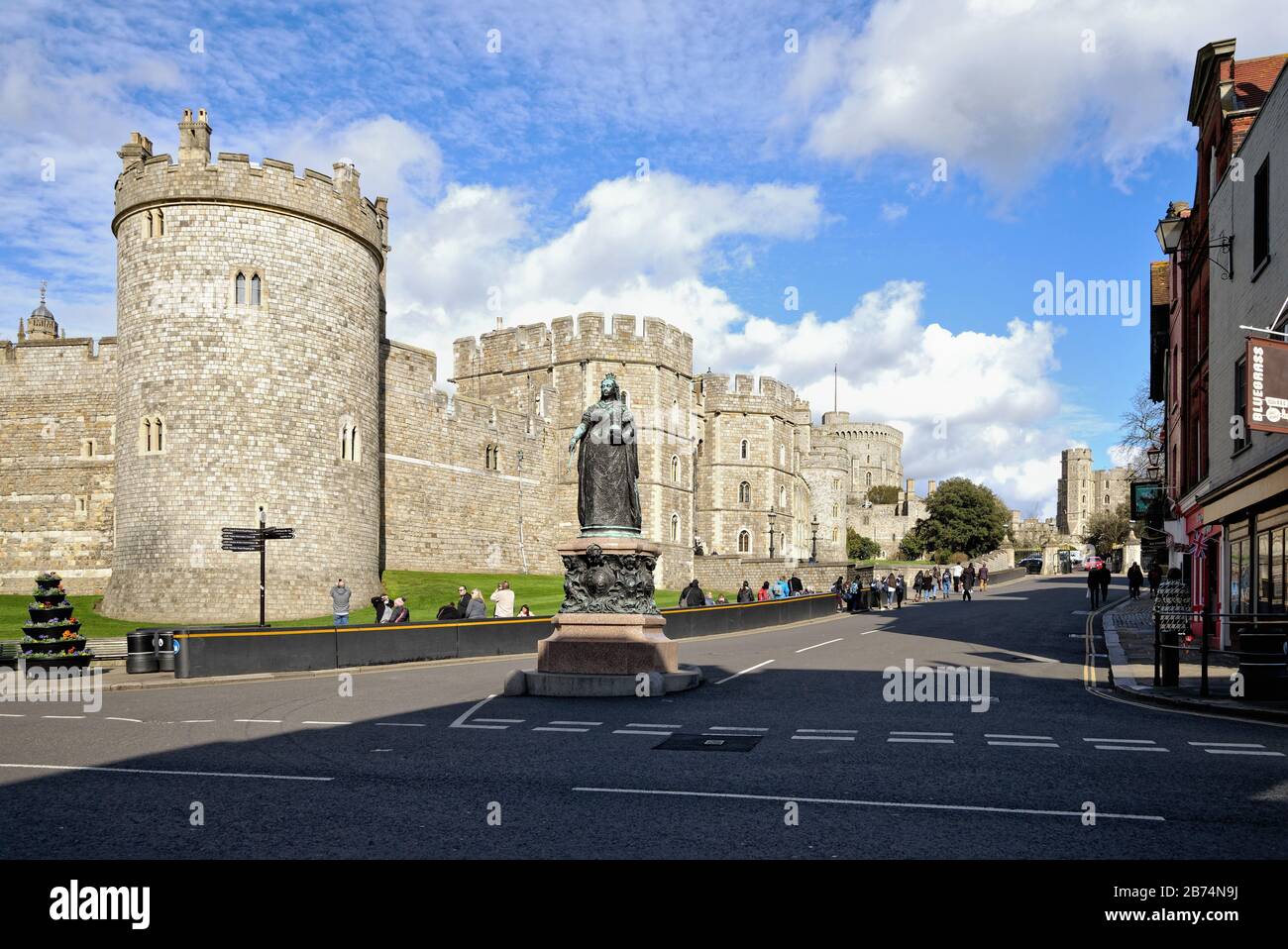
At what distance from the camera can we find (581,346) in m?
54.6

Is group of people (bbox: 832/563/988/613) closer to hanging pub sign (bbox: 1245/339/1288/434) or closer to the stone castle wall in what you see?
hanging pub sign (bbox: 1245/339/1288/434)

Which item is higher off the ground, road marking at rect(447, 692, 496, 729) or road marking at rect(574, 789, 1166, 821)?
road marking at rect(574, 789, 1166, 821)

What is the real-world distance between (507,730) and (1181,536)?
2436cm

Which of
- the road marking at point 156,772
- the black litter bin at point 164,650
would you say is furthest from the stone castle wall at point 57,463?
the road marking at point 156,772

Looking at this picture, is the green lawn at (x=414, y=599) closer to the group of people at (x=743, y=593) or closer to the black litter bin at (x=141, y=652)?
the group of people at (x=743, y=593)

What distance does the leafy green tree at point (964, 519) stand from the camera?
290ft

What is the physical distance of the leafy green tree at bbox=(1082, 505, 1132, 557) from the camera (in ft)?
323

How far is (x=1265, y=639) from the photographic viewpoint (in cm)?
1248

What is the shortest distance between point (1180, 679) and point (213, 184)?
28.3 metres

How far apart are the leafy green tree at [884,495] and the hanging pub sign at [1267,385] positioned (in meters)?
129

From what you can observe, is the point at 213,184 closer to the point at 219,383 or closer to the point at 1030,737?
the point at 219,383

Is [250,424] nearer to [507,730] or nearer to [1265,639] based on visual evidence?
[507,730]

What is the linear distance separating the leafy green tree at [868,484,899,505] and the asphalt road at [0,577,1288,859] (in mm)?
130493

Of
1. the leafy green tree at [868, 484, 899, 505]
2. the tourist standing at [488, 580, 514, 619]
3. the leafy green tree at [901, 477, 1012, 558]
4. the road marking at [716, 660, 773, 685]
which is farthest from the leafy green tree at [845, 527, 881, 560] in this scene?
the road marking at [716, 660, 773, 685]
